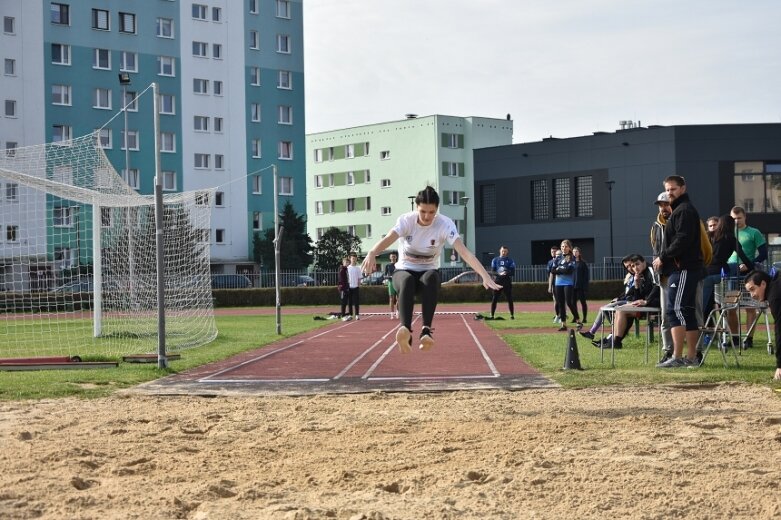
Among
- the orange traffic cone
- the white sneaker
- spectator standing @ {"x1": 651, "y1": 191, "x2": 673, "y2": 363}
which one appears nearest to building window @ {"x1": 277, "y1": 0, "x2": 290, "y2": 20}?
spectator standing @ {"x1": 651, "y1": 191, "x2": 673, "y2": 363}

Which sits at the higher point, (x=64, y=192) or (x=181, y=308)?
(x=64, y=192)

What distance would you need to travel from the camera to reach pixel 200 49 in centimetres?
6494

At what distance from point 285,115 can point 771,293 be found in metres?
60.8

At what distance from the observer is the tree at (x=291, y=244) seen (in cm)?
6350

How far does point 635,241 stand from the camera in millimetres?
60344

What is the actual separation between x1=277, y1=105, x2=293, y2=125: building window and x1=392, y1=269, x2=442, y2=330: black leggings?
59803 mm

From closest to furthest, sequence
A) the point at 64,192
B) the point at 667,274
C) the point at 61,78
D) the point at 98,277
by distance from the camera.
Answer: the point at 667,274 < the point at 64,192 < the point at 98,277 < the point at 61,78

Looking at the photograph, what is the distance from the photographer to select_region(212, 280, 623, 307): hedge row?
4431 centimetres

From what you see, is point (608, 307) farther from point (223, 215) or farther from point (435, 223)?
point (223, 215)

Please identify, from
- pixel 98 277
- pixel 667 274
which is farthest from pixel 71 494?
pixel 98 277

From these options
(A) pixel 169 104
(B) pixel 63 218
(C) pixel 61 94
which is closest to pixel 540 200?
(A) pixel 169 104

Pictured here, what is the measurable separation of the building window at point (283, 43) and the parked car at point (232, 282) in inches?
901

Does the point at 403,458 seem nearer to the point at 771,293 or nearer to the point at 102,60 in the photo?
the point at 771,293

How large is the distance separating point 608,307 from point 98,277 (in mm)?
11645
